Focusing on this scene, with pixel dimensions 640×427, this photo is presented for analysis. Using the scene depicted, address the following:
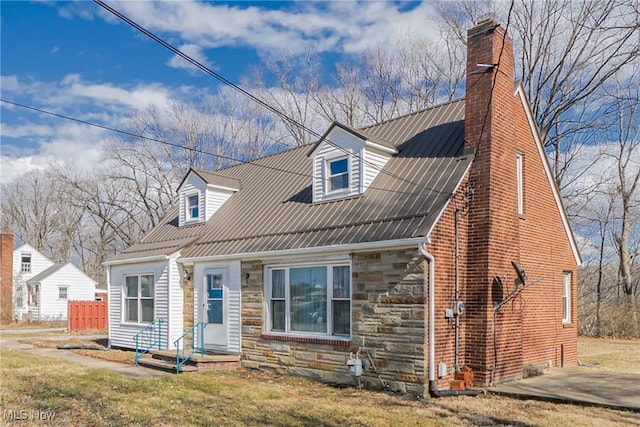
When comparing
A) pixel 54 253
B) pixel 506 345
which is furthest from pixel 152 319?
pixel 54 253

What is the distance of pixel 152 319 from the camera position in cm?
1609

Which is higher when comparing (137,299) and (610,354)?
(137,299)

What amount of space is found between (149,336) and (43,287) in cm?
2534

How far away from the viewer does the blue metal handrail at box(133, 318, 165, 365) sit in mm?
15336

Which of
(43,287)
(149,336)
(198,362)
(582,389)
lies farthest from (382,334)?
(43,287)

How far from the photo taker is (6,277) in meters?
35.3

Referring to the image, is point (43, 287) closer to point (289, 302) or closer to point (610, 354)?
point (289, 302)

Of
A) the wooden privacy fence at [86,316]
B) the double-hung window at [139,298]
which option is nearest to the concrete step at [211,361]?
the double-hung window at [139,298]

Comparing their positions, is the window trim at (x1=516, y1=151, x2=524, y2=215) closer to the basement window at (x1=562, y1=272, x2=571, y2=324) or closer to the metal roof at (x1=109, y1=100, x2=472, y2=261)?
the metal roof at (x1=109, y1=100, x2=472, y2=261)

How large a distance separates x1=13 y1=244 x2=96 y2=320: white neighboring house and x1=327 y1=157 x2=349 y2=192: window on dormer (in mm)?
30842

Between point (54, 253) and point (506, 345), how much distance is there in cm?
5327

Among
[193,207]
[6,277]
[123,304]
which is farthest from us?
[6,277]

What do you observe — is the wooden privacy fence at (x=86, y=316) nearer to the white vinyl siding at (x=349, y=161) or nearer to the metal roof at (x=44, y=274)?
the metal roof at (x=44, y=274)

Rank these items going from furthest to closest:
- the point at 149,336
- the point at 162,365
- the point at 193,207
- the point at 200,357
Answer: the point at 193,207 < the point at 149,336 < the point at 200,357 < the point at 162,365
